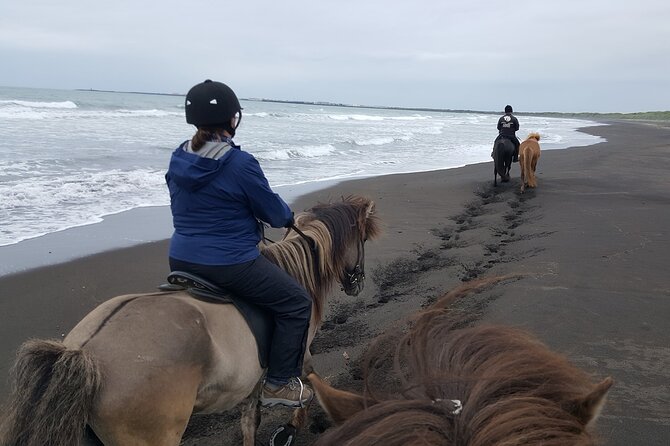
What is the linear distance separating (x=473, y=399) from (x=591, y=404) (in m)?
0.28

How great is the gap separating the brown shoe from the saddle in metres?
0.26

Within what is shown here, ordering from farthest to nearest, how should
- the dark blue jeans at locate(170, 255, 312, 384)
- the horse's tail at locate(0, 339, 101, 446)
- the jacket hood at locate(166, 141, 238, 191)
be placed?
the dark blue jeans at locate(170, 255, 312, 384) → the jacket hood at locate(166, 141, 238, 191) → the horse's tail at locate(0, 339, 101, 446)

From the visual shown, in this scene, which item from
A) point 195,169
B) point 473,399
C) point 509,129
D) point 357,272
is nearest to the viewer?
point 473,399

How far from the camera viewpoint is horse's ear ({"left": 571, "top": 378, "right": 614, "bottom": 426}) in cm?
125

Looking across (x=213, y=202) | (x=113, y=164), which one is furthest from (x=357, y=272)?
(x=113, y=164)

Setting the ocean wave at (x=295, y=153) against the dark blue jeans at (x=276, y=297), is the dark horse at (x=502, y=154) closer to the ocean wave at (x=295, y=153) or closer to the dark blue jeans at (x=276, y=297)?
the ocean wave at (x=295, y=153)

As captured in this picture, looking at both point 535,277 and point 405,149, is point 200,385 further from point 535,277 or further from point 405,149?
point 405,149

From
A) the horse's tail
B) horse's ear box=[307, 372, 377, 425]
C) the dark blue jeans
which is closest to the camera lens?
horse's ear box=[307, 372, 377, 425]

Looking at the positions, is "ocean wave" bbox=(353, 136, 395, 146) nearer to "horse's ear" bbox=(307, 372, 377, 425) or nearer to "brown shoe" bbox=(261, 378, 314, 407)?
"brown shoe" bbox=(261, 378, 314, 407)

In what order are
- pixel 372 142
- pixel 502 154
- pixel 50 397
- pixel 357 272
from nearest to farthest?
pixel 50 397, pixel 357 272, pixel 502 154, pixel 372 142

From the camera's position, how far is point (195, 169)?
2713mm

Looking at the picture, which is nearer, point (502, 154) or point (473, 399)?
point (473, 399)

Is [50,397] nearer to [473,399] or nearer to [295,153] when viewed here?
[473,399]

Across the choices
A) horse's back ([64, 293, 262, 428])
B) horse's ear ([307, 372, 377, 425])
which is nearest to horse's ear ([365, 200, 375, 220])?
horse's back ([64, 293, 262, 428])
